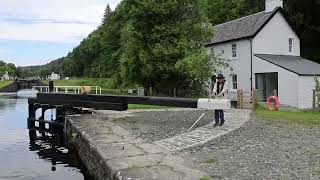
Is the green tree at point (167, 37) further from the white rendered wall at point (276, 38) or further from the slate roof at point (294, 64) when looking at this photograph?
the slate roof at point (294, 64)

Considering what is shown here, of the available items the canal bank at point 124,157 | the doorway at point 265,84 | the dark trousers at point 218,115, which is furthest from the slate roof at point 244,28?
the canal bank at point 124,157

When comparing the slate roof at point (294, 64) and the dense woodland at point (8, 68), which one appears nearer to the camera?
the slate roof at point (294, 64)

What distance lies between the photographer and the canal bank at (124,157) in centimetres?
905

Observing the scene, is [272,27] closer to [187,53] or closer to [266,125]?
[187,53]

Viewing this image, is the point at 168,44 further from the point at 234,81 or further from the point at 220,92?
the point at 220,92

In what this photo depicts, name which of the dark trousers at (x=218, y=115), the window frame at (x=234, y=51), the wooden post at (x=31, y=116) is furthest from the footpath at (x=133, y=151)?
the window frame at (x=234, y=51)

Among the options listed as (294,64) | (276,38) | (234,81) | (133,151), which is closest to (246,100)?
(294,64)

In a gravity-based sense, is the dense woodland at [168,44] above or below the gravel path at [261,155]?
above

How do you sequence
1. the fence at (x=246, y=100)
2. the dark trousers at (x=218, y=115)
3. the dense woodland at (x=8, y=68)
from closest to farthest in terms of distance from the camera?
the dark trousers at (x=218, y=115) → the fence at (x=246, y=100) → the dense woodland at (x=8, y=68)

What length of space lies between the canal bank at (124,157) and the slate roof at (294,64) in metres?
19.1

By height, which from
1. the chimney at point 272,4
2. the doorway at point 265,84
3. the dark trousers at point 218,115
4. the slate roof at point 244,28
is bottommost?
the dark trousers at point 218,115

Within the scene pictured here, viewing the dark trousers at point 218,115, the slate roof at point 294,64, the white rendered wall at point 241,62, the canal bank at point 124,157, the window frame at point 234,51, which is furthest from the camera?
the window frame at point 234,51

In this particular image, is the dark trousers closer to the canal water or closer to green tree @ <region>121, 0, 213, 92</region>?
the canal water

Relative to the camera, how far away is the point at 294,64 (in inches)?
1385
